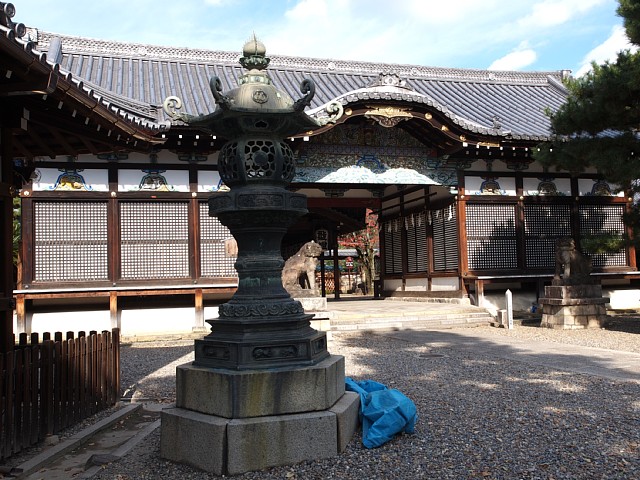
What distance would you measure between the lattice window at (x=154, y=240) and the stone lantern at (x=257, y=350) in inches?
309

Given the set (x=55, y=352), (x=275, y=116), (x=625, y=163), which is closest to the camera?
(x=275, y=116)

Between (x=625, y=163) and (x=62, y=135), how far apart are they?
891 centimetres

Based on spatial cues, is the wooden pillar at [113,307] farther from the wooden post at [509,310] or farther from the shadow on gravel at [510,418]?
Answer: the wooden post at [509,310]

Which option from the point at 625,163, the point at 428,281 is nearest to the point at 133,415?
the point at 625,163

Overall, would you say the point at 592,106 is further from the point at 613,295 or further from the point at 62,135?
the point at 62,135

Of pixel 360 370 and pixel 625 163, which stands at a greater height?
pixel 625 163

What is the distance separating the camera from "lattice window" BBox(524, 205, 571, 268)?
14.7 meters

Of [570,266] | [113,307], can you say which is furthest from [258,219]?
[570,266]

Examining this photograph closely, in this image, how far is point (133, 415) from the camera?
228 inches

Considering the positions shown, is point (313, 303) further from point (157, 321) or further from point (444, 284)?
point (444, 284)

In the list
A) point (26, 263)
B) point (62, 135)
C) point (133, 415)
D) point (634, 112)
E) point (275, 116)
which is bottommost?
point (133, 415)

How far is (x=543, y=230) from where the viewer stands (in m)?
14.8

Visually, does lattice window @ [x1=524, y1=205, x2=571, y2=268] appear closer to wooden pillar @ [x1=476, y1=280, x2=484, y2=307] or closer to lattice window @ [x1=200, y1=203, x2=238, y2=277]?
wooden pillar @ [x1=476, y1=280, x2=484, y2=307]

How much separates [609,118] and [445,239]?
6.01 metres
